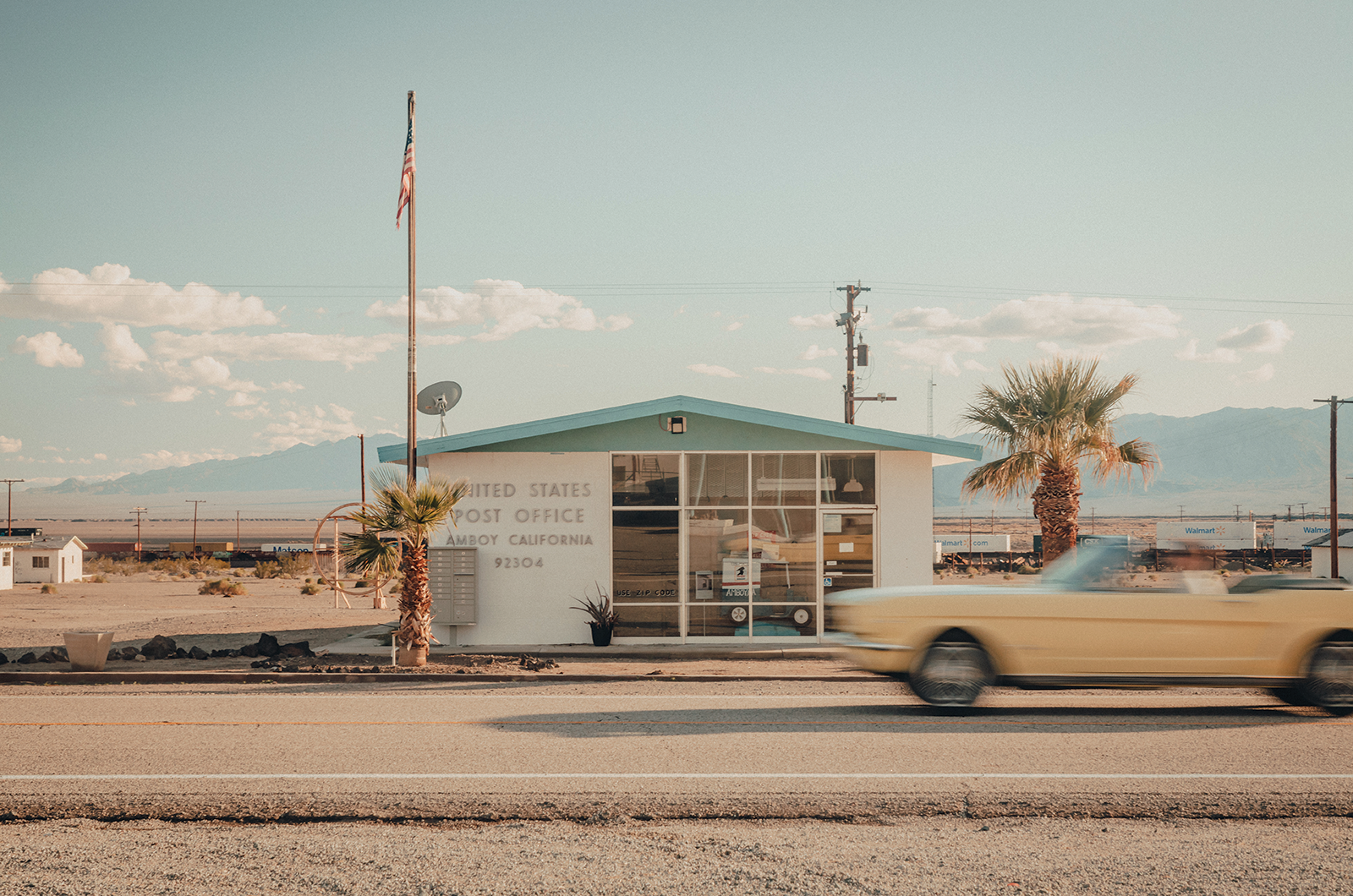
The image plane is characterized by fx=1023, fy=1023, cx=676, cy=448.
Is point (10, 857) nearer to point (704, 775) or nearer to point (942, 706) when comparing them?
point (704, 775)

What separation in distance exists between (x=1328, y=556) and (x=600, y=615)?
2920 centimetres

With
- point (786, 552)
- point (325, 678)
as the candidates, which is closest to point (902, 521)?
point (786, 552)

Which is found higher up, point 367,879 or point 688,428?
point 688,428

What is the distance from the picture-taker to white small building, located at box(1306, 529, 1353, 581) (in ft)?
106

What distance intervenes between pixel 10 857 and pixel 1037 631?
25.8 ft

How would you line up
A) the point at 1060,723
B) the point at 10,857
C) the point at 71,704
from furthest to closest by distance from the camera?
the point at 71,704 → the point at 1060,723 → the point at 10,857

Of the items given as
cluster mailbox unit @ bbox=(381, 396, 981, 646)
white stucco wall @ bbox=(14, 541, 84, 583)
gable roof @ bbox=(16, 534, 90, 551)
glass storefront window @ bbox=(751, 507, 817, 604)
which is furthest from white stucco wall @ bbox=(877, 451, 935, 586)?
gable roof @ bbox=(16, 534, 90, 551)

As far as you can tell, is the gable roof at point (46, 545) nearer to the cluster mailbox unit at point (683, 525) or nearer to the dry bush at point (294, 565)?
the dry bush at point (294, 565)

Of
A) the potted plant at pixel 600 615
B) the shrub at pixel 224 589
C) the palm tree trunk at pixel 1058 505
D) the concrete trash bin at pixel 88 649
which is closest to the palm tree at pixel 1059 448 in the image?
the palm tree trunk at pixel 1058 505

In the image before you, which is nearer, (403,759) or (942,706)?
(403,759)

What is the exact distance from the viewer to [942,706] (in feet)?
31.7

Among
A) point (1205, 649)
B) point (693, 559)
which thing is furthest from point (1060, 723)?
point (693, 559)

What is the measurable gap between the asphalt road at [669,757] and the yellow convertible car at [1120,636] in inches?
14.8

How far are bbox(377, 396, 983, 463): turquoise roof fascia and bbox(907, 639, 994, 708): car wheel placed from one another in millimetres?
7351
